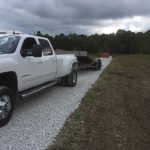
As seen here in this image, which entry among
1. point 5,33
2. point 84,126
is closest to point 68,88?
point 5,33

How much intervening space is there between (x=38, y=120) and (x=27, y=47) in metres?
1.99

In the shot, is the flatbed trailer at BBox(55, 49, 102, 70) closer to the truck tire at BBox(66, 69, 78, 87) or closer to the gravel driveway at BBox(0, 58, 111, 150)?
the truck tire at BBox(66, 69, 78, 87)

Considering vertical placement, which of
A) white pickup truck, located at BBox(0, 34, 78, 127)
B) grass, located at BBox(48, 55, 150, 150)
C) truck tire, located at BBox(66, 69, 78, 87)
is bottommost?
grass, located at BBox(48, 55, 150, 150)

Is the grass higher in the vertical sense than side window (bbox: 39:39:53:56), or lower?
lower

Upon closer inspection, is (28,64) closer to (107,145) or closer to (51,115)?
(51,115)

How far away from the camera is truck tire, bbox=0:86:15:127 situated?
611 cm

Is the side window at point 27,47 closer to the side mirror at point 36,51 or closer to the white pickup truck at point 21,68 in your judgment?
the white pickup truck at point 21,68

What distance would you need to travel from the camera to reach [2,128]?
20.0 ft

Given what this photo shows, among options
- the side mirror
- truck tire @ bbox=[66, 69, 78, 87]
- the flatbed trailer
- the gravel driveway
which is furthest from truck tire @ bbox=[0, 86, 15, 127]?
the flatbed trailer

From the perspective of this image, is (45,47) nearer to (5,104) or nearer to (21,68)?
(21,68)

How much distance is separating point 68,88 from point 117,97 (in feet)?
7.41

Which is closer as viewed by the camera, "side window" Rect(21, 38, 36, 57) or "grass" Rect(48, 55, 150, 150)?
"grass" Rect(48, 55, 150, 150)

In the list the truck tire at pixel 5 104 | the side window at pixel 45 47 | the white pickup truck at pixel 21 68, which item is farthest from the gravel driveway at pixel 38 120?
the side window at pixel 45 47

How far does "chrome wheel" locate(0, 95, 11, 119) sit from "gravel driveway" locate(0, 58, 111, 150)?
0.24 m
